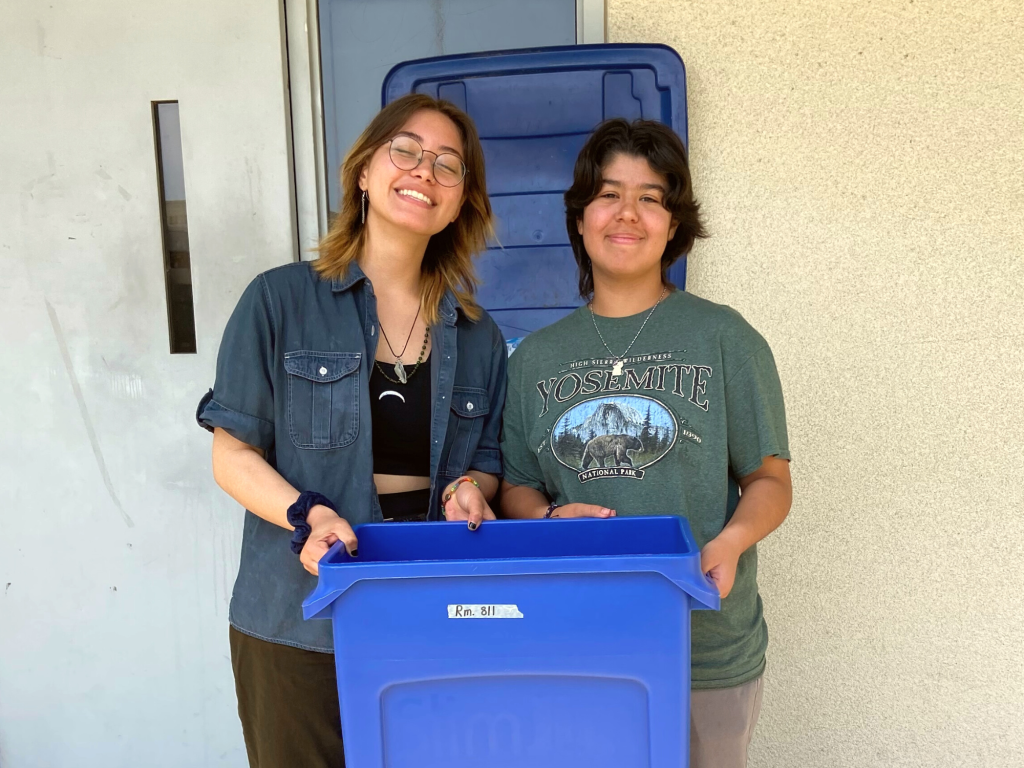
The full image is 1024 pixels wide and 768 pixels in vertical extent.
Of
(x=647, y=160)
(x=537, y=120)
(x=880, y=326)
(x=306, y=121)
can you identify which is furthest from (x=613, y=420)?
(x=306, y=121)

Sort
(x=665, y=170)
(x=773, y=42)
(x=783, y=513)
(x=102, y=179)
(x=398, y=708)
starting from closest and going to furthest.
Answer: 1. (x=398, y=708)
2. (x=783, y=513)
3. (x=665, y=170)
4. (x=773, y=42)
5. (x=102, y=179)

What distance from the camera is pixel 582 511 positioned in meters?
1.42

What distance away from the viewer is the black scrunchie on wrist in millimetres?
1278

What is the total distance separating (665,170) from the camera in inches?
64.4

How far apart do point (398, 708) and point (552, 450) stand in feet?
2.00

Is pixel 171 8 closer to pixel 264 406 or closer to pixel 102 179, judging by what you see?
pixel 102 179

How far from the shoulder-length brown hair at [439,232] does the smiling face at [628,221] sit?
0.28 meters

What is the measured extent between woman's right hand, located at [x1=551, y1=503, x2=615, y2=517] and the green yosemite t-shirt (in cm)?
10

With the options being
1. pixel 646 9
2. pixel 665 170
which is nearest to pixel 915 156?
pixel 646 9

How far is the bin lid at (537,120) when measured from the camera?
2074mm

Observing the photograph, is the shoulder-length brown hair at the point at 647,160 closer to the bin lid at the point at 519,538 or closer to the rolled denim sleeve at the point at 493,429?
the rolled denim sleeve at the point at 493,429

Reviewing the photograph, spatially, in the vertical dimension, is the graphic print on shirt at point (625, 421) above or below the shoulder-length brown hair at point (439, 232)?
below

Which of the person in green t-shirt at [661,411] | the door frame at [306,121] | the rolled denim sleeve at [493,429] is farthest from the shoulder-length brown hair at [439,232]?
the door frame at [306,121]

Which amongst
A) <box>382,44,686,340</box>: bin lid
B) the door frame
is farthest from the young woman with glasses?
the door frame
